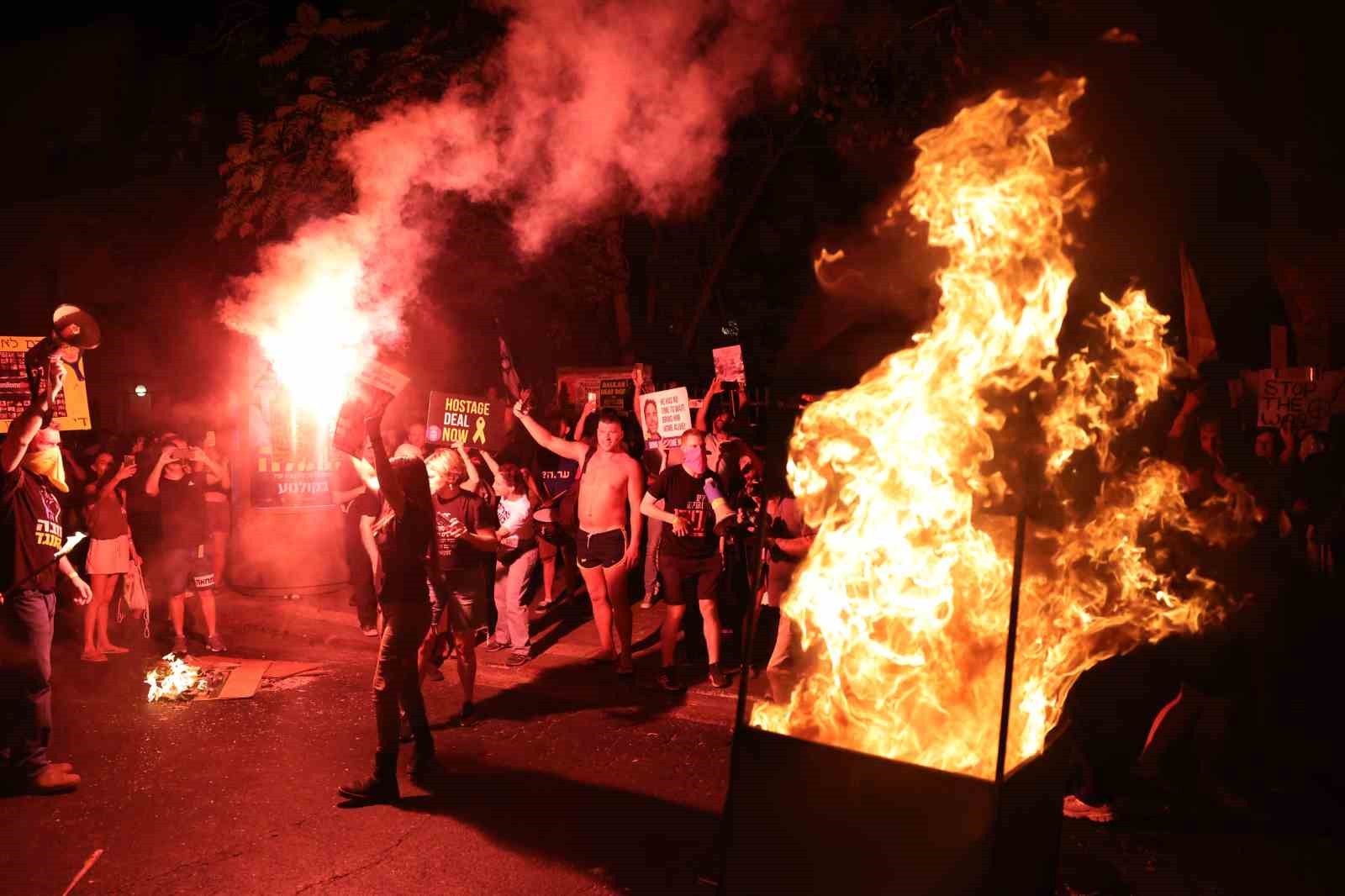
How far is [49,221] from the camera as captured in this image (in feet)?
54.6

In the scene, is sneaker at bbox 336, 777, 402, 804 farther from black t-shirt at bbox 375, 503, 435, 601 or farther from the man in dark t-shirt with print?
the man in dark t-shirt with print

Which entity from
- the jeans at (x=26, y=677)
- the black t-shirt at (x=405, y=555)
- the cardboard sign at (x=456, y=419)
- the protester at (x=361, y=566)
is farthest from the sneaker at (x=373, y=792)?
the cardboard sign at (x=456, y=419)

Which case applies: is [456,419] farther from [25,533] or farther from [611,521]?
[25,533]

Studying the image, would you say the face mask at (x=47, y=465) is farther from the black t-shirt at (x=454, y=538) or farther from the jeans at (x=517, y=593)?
the jeans at (x=517, y=593)

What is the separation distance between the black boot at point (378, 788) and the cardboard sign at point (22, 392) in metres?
4.64

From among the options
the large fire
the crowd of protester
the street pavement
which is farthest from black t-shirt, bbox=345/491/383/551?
the crowd of protester

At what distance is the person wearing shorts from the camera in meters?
6.67

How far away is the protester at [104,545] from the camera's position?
910cm

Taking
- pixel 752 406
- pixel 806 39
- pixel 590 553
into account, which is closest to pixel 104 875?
pixel 590 553

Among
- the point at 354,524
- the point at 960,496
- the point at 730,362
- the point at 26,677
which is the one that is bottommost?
the point at 26,677

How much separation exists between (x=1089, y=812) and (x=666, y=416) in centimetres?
645

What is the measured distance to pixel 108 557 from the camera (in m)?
9.16

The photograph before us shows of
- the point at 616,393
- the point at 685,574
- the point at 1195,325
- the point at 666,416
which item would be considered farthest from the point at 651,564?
the point at 1195,325

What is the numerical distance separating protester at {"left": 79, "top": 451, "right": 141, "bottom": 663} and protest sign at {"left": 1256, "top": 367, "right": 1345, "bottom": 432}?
37.5 feet
